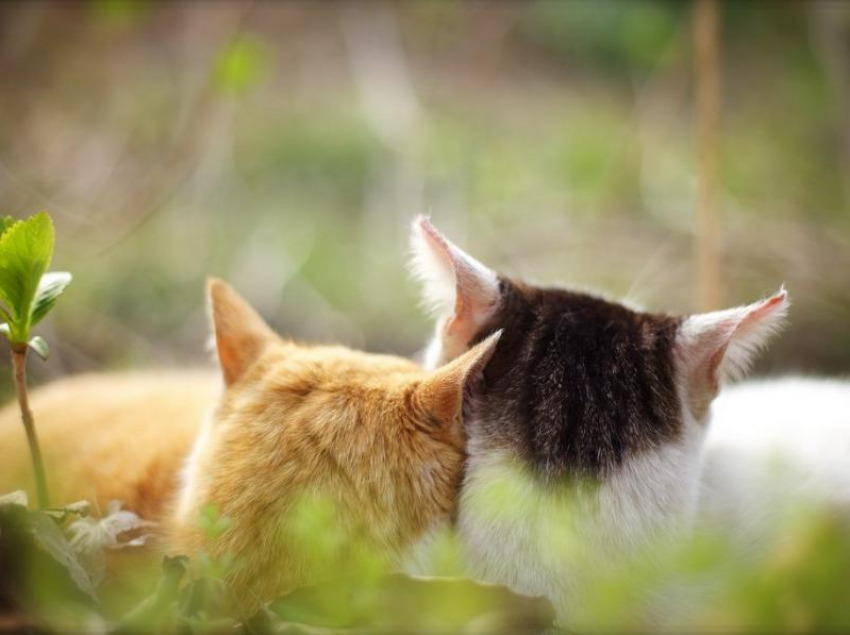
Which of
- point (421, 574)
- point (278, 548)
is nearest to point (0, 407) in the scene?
point (278, 548)

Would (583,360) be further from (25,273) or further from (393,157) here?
(393,157)

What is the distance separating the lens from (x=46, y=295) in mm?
993

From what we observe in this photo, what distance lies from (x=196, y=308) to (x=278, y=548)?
193cm

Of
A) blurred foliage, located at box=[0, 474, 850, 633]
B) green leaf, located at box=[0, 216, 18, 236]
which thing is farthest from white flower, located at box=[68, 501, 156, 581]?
green leaf, located at box=[0, 216, 18, 236]

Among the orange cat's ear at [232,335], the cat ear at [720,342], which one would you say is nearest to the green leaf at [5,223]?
the orange cat's ear at [232,335]

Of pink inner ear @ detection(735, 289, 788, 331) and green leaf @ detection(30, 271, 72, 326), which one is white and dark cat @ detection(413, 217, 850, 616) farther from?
green leaf @ detection(30, 271, 72, 326)

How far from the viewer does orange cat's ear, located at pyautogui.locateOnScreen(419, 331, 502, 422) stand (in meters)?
1.00

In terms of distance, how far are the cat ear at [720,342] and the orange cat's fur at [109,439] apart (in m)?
0.78

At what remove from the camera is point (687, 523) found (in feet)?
3.65

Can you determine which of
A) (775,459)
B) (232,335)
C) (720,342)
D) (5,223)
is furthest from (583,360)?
(5,223)

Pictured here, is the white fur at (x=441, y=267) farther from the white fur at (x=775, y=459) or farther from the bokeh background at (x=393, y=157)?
the bokeh background at (x=393, y=157)

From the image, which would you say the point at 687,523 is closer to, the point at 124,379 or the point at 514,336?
the point at 514,336

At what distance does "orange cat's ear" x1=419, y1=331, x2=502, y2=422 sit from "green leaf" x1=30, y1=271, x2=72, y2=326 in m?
0.45

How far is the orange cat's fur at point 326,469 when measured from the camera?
0.97 m
